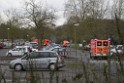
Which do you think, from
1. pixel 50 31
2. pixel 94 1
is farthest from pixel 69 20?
pixel 50 31

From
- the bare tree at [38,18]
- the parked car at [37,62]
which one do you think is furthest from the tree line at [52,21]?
the parked car at [37,62]

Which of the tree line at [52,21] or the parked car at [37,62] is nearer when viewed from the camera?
the parked car at [37,62]

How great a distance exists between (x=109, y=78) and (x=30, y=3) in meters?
53.3

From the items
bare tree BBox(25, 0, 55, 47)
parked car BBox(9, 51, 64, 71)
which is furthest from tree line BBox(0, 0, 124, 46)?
parked car BBox(9, 51, 64, 71)

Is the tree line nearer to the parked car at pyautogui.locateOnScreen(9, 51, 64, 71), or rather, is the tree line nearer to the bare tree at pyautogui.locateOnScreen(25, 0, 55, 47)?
the bare tree at pyautogui.locateOnScreen(25, 0, 55, 47)

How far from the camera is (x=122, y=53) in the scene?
145 inches

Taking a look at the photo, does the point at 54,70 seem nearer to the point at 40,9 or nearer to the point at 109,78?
the point at 109,78

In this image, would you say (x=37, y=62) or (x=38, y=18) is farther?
(x=38, y=18)

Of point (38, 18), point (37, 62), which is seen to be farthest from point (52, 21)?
point (37, 62)

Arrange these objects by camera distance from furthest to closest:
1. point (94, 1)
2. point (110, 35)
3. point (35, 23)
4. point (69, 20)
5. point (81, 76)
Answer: point (69, 20)
point (94, 1)
point (35, 23)
point (110, 35)
point (81, 76)

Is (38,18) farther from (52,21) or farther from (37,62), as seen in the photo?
(37,62)

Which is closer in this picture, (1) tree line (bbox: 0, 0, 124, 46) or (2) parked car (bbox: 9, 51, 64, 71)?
(2) parked car (bbox: 9, 51, 64, 71)

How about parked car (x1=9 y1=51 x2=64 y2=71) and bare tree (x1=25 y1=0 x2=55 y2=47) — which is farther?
bare tree (x1=25 y1=0 x2=55 y2=47)

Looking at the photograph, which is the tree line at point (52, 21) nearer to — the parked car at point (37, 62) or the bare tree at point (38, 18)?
the bare tree at point (38, 18)
